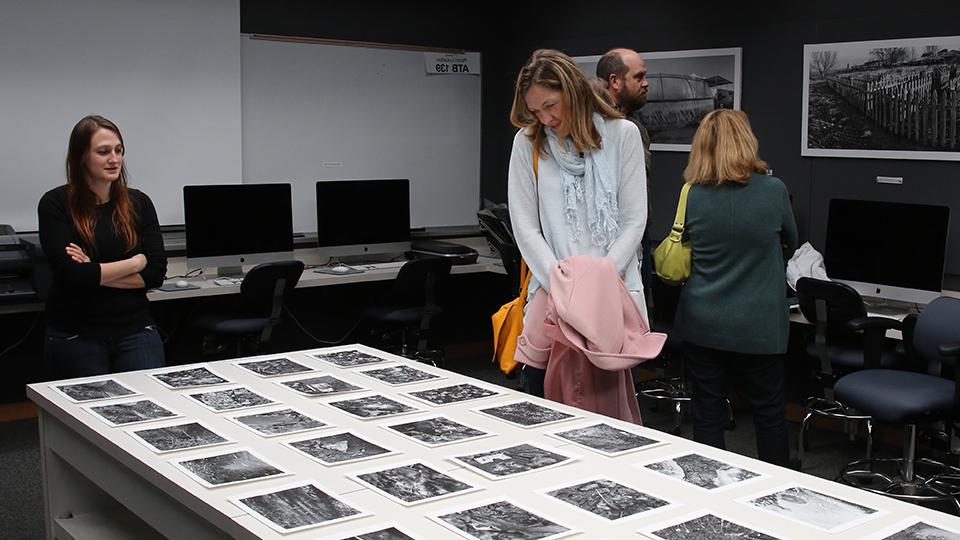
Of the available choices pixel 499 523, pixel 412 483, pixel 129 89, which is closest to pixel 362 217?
pixel 129 89

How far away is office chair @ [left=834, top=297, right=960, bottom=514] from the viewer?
151 inches

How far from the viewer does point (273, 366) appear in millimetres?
2922

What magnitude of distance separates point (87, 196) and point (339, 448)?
Result: 5.78 ft

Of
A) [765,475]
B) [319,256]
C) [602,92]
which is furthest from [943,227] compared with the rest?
[319,256]

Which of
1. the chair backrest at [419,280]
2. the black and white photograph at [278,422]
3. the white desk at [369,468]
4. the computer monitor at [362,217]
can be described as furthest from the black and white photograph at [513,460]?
the computer monitor at [362,217]

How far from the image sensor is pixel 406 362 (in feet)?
9.86

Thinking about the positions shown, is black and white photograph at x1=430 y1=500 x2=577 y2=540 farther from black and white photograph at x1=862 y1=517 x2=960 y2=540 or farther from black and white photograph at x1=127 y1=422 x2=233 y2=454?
black and white photograph at x1=127 y1=422 x2=233 y2=454

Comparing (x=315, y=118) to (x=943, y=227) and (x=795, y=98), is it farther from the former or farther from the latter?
(x=943, y=227)

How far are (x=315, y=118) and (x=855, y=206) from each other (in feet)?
10.8

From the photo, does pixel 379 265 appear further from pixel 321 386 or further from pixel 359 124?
pixel 321 386

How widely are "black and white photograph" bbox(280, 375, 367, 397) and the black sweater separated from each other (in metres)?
0.97

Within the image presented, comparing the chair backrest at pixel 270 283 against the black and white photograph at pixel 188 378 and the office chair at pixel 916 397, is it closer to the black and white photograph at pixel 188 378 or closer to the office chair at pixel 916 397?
the black and white photograph at pixel 188 378

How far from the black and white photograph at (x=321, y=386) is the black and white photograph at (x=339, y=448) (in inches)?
16.1

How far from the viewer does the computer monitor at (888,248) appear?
459cm
